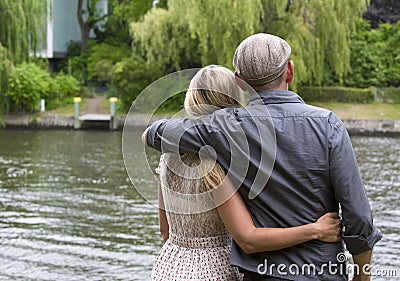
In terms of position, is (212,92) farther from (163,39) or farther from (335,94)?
(335,94)

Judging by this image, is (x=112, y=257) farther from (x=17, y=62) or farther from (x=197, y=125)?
(x=17, y=62)

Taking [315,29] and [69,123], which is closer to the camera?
[315,29]

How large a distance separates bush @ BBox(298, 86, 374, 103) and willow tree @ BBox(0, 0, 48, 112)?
826cm

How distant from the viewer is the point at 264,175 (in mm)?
2166

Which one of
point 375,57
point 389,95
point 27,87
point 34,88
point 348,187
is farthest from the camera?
point 375,57

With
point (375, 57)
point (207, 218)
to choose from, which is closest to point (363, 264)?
point (207, 218)

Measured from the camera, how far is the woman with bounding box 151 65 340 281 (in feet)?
7.09

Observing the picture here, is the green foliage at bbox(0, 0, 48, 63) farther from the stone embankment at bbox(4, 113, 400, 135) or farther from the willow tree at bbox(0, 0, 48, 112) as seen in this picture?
the stone embankment at bbox(4, 113, 400, 135)

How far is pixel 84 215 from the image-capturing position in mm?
9430

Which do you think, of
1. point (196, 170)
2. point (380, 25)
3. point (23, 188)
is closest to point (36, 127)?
point (23, 188)

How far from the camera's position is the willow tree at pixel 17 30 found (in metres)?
21.4

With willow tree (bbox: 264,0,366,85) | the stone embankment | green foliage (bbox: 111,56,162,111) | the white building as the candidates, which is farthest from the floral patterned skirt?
the white building

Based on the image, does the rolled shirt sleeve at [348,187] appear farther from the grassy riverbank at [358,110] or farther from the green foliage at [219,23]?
the grassy riverbank at [358,110]

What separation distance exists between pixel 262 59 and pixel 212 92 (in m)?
0.19
